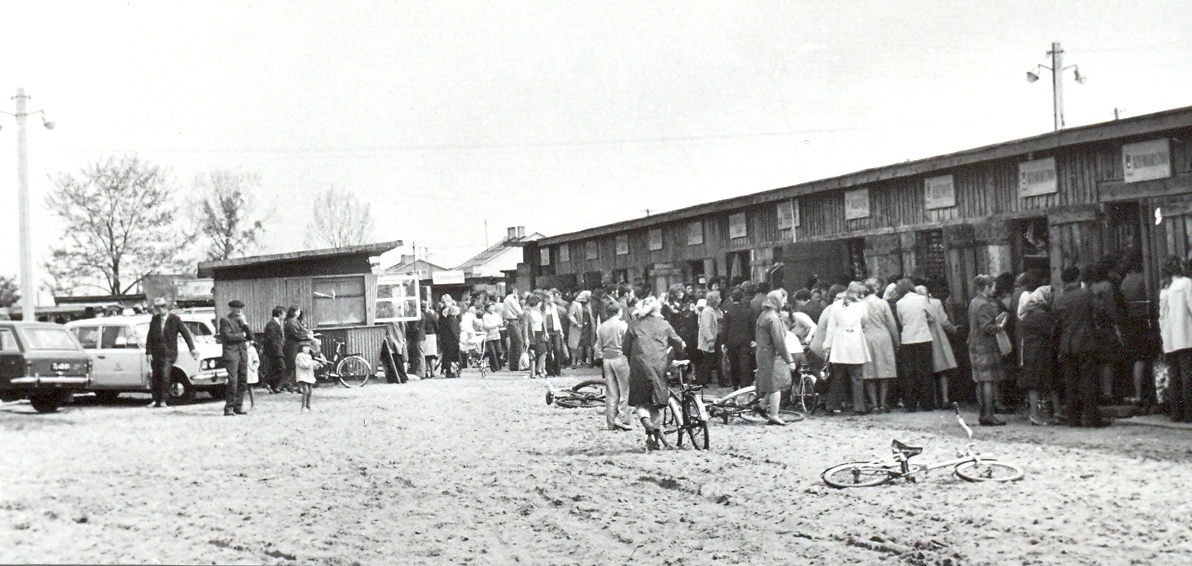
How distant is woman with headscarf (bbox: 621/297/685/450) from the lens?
11.5 m

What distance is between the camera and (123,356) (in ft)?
62.3

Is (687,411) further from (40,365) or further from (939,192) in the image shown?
(40,365)

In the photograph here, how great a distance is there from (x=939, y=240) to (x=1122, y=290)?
5468mm

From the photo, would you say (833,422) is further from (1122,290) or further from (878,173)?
(878,173)

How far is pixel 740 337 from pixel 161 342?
956 centimetres

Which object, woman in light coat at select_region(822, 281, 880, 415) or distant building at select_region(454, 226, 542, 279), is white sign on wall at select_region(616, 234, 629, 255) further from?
distant building at select_region(454, 226, 542, 279)

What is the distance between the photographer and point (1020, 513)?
25.3ft

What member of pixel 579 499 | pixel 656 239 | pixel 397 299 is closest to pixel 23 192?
pixel 579 499

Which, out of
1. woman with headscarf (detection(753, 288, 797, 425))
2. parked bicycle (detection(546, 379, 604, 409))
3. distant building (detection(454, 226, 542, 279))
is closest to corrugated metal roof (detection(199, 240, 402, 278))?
parked bicycle (detection(546, 379, 604, 409))

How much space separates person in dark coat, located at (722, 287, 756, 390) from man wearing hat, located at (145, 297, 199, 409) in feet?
28.4

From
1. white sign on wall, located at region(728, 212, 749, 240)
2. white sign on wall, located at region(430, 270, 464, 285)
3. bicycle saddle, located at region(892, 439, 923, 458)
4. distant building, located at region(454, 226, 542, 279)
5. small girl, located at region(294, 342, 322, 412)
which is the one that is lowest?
bicycle saddle, located at region(892, 439, 923, 458)

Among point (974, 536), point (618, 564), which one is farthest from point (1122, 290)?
point (618, 564)

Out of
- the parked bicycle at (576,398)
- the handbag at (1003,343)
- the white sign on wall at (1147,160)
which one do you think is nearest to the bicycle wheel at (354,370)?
the parked bicycle at (576,398)

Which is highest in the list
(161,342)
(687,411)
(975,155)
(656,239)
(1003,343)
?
(975,155)
